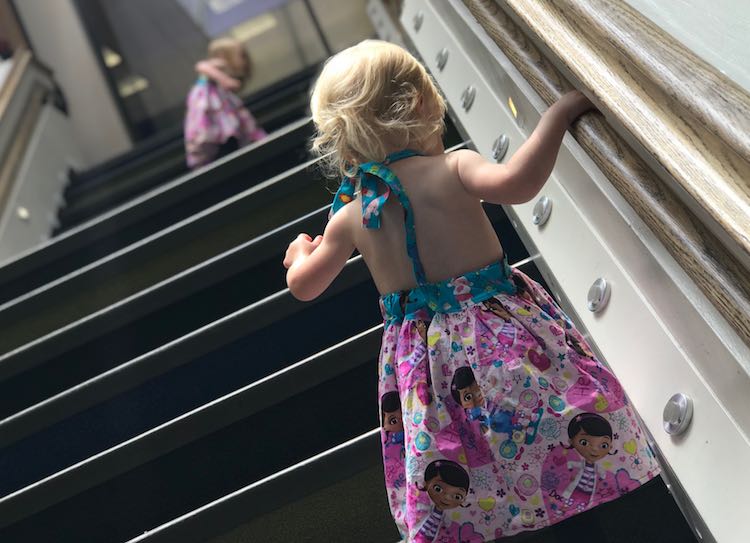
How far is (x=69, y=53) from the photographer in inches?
296

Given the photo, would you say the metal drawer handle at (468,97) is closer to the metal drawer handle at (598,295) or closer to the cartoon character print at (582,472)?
the metal drawer handle at (598,295)

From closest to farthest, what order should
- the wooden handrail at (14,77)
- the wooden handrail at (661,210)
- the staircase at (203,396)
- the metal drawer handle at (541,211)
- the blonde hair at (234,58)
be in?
the wooden handrail at (661,210) → the metal drawer handle at (541,211) → the staircase at (203,396) → the wooden handrail at (14,77) → the blonde hair at (234,58)

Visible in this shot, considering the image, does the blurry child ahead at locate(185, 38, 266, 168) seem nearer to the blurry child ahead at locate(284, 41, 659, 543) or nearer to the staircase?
the staircase

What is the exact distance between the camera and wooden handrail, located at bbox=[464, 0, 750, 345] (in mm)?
1170

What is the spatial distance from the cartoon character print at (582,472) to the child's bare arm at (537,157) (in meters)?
0.40

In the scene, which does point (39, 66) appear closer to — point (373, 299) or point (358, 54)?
point (373, 299)

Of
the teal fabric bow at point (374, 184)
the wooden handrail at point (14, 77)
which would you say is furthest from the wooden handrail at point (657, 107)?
the wooden handrail at point (14, 77)

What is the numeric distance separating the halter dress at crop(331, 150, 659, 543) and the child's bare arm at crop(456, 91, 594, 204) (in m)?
0.23

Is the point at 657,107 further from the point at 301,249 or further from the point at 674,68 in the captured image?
the point at 301,249

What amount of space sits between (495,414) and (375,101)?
570 millimetres

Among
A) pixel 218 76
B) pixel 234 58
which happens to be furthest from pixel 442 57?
pixel 234 58

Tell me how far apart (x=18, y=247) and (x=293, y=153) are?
1.79 m

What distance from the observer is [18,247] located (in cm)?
487

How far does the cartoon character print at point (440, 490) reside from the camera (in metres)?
1.68
